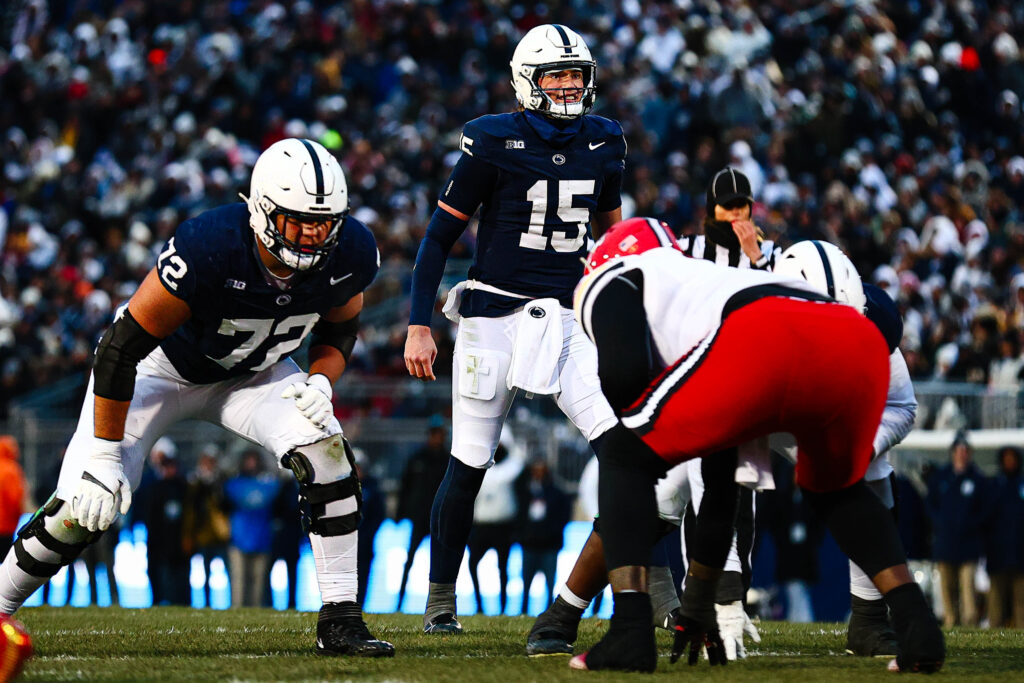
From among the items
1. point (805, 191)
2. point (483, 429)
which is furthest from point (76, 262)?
point (483, 429)

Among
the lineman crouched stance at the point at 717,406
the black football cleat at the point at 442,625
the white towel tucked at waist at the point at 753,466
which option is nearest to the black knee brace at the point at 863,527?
the lineman crouched stance at the point at 717,406

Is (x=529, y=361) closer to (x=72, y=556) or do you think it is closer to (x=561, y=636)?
(x=561, y=636)

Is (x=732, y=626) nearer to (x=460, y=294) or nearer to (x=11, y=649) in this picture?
(x=460, y=294)

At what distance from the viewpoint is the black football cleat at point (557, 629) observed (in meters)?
4.67

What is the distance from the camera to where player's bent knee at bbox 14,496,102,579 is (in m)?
4.61

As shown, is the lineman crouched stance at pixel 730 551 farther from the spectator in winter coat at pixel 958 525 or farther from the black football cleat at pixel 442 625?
the spectator in winter coat at pixel 958 525

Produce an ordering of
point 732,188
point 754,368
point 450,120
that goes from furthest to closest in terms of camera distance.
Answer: point 450,120
point 732,188
point 754,368

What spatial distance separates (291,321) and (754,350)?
6.20 ft

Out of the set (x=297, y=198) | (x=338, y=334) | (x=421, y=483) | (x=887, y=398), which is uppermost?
(x=297, y=198)

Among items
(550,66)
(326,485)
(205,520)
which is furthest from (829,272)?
(205,520)

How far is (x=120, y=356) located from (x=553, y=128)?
2.05 metres

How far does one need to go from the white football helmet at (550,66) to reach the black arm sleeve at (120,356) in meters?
1.94

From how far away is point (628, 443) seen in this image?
403 cm

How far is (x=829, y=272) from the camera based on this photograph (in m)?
4.76
